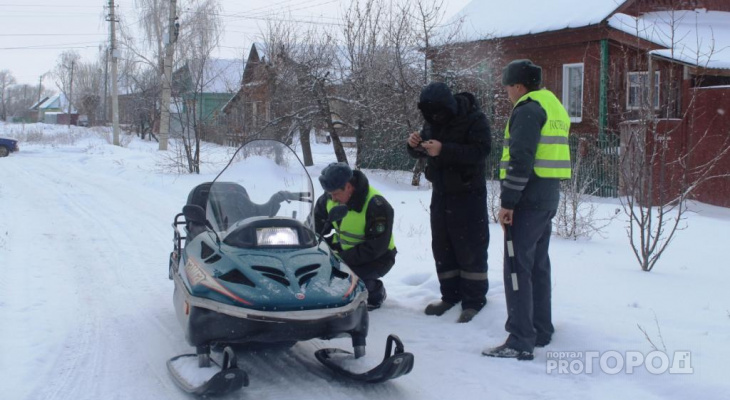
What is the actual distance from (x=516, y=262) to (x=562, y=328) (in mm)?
774

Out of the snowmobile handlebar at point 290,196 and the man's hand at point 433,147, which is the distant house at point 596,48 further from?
the snowmobile handlebar at point 290,196

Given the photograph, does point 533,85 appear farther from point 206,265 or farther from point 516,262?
point 206,265

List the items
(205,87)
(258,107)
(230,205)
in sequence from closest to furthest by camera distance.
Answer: (230,205) → (205,87) → (258,107)

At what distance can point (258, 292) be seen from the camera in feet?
13.8

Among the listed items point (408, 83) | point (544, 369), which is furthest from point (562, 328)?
point (408, 83)

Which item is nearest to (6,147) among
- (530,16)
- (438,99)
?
(530,16)

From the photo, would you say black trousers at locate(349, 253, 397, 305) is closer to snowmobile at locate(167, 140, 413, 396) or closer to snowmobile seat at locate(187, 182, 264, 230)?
snowmobile at locate(167, 140, 413, 396)

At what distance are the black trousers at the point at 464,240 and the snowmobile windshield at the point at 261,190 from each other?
1159mm

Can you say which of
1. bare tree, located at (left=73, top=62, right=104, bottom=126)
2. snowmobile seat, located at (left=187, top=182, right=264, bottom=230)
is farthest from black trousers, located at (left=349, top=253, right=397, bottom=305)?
bare tree, located at (left=73, top=62, right=104, bottom=126)

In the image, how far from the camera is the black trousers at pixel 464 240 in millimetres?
5832

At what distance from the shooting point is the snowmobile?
4184 millimetres

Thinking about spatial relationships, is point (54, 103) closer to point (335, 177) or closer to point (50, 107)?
point (50, 107)

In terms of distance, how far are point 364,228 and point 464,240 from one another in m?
0.87

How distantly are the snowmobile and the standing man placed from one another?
3.19 ft
